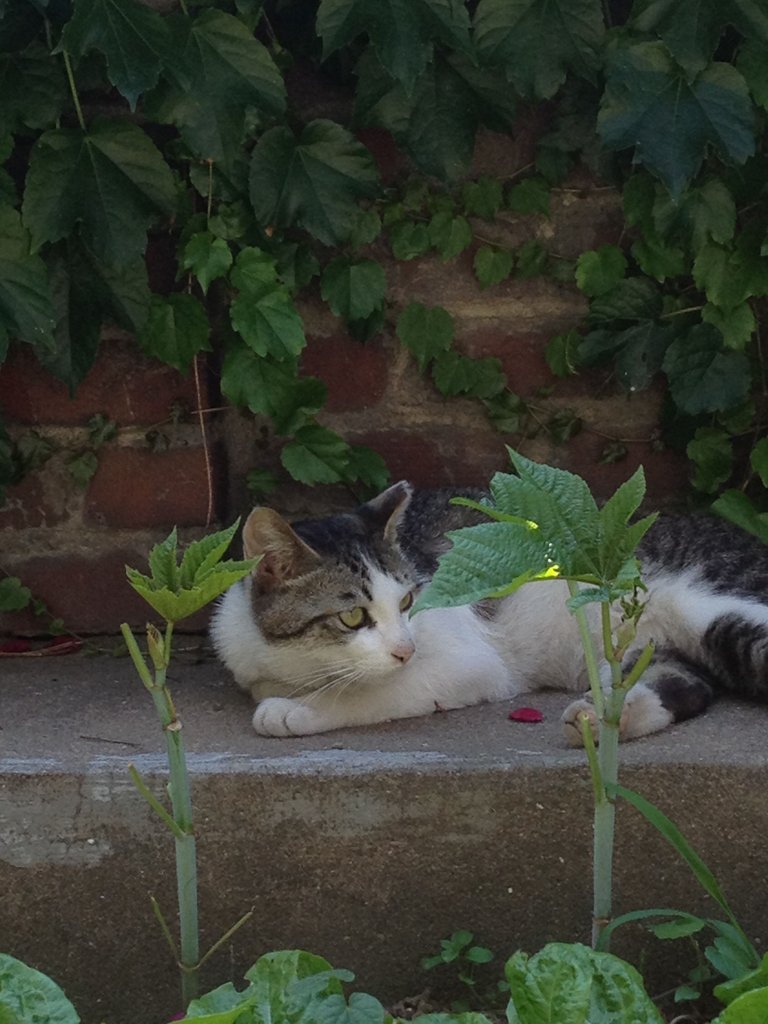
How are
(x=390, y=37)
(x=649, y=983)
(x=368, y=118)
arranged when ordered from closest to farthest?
(x=649, y=983)
(x=390, y=37)
(x=368, y=118)

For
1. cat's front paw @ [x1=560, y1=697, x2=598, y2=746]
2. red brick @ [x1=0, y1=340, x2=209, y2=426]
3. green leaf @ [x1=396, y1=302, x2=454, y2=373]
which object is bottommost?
cat's front paw @ [x1=560, y1=697, x2=598, y2=746]

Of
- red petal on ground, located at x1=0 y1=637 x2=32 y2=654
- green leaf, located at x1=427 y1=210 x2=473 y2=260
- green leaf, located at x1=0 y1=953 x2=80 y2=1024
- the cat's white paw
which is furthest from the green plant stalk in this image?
green leaf, located at x1=427 y1=210 x2=473 y2=260

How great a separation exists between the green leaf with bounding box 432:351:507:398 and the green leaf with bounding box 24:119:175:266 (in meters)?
0.61

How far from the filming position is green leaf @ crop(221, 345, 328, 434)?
7.98 feet

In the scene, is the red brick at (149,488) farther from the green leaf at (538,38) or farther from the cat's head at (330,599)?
the green leaf at (538,38)

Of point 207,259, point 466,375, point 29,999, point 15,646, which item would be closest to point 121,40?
point 207,259

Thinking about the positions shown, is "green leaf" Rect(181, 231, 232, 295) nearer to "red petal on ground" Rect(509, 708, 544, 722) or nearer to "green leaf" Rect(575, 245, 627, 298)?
"green leaf" Rect(575, 245, 627, 298)

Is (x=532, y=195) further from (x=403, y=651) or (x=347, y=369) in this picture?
(x=403, y=651)

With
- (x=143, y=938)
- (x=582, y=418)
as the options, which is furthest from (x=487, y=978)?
(x=582, y=418)

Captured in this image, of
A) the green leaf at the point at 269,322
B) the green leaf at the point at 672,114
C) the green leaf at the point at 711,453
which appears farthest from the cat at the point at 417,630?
the green leaf at the point at 672,114

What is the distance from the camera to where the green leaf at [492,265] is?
251 centimetres

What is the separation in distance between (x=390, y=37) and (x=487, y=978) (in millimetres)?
1399

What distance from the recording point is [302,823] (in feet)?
5.77

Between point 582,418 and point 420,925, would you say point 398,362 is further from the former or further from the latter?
point 420,925
